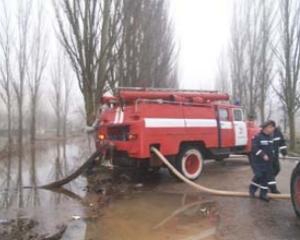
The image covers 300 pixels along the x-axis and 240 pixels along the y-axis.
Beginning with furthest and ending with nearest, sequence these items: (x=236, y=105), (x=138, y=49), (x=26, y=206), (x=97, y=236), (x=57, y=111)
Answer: (x=57, y=111) < (x=138, y=49) < (x=236, y=105) < (x=26, y=206) < (x=97, y=236)

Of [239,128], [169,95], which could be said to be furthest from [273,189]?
[239,128]

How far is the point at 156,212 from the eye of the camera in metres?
8.65

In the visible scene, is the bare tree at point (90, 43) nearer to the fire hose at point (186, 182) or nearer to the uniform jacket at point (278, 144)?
the fire hose at point (186, 182)

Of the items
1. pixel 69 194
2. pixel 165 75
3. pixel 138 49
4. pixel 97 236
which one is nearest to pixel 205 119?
pixel 69 194

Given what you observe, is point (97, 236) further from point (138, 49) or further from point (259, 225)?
point (138, 49)

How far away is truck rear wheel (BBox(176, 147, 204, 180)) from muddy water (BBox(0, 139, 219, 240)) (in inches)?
32.7

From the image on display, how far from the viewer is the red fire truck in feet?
37.6

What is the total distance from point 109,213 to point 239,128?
6.57 metres

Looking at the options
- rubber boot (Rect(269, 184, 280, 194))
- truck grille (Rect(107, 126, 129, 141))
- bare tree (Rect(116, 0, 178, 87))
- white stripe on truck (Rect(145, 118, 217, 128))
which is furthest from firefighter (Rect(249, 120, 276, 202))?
bare tree (Rect(116, 0, 178, 87))

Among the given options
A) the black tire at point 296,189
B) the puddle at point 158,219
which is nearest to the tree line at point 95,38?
the puddle at point 158,219

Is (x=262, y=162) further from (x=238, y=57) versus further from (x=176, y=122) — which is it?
(x=238, y=57)

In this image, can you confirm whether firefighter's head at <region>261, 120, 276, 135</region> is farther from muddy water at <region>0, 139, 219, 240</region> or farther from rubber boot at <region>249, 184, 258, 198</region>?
muddy water at <region>0, 139, 219, 240</region>

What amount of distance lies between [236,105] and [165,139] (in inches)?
144

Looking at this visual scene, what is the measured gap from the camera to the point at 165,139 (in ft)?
38.6
